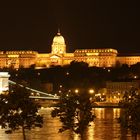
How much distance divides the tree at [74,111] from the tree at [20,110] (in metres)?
1.89

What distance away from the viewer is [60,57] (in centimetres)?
10731

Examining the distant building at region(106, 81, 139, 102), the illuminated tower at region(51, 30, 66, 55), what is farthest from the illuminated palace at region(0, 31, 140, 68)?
the distant building at region(106, 81, 139, 102)

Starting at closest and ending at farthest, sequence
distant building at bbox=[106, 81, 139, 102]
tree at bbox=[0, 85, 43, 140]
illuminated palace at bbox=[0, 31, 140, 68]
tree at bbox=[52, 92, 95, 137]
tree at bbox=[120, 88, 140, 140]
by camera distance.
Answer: tree at bbox=[120, 88, 140, 140] < tree at bbox=[0, 85, 43, 140] < tree at bbox=[52, 92, 95, 137] < distant building at bbox=[106, 81, 139, 102] < illuminated palace at bbox=[0, 31, 140, 68]

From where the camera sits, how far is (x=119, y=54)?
107625 millimetres

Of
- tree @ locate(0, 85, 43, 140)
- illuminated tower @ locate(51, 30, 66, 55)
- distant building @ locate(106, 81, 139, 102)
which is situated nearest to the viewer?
tree @ locate(0, 85, 43, 140)

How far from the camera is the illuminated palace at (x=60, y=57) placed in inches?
4109

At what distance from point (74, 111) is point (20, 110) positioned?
A: 10.5 feet

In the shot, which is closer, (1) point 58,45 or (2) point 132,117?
(2) point 132,117

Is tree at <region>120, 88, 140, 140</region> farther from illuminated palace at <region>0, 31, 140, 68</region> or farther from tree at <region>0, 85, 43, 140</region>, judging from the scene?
illuminated palace at <region>0, 31, 140, 68</region>

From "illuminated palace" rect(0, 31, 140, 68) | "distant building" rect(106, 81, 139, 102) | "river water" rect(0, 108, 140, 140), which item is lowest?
"river water" rect(0, 108, 140, 140)

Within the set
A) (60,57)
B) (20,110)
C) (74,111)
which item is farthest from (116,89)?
(20,110)

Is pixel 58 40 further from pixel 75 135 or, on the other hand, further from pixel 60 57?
pixel 75 135

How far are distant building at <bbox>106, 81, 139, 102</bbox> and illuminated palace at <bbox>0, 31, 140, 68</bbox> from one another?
2789 centimetres

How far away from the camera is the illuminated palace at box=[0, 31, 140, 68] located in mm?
104375
